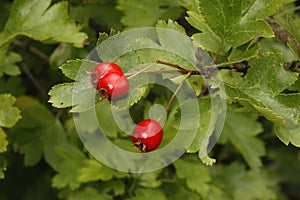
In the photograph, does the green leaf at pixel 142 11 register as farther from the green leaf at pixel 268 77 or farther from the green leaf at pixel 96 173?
the green leaf at pixel 268 77

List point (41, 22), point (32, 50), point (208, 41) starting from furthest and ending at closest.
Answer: point (32, 50)
point (41, 22)
point (208, 41)

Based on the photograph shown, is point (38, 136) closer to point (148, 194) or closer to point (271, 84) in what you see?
point (148, 194)

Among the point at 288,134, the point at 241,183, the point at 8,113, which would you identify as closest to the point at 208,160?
the point at 288,134

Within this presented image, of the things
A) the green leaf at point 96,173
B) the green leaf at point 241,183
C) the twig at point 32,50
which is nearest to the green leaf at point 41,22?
the twig at point 32,50

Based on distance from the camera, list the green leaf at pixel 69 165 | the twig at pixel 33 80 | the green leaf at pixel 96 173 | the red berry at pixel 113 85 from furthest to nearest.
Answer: the twig at pixel 33 80, the green leaf at pixel 69 165, the green leaf at pixel 96 173, the red berry at pixel 113 85

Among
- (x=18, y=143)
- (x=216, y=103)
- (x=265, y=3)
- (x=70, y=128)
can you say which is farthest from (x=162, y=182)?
(x=265, y=3)

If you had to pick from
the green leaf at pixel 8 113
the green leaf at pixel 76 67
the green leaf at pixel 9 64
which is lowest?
the green leaf at pixel 9 64
